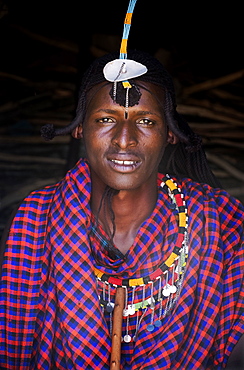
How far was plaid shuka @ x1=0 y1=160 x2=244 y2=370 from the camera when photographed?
2041 mm

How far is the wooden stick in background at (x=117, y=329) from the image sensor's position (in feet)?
6.61

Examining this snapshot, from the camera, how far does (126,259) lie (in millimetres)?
2080

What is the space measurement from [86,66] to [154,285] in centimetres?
134

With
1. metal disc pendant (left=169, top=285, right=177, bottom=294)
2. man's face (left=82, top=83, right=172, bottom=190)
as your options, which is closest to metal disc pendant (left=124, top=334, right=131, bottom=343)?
metal disc pendant (left=169, top=285, right=177, bottom=294)

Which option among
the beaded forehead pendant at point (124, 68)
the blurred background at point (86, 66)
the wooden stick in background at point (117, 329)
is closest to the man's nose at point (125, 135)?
the beaded forehead pendant at point (124, 68)

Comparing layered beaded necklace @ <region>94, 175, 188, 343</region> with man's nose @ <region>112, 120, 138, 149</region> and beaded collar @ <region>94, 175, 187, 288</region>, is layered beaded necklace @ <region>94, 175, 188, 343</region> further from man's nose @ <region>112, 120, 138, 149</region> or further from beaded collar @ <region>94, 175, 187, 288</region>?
man's nose @ <region>112, 120, 138, 149</region>

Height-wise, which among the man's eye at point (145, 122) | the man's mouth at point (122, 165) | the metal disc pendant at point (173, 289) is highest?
the man's eye at point (145, 122)

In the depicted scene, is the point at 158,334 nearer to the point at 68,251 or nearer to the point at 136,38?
the point at 68,251

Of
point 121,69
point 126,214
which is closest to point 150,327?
point 126,214

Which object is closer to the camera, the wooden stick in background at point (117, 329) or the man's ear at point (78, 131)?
the wooden stick in background at point (117, 329)

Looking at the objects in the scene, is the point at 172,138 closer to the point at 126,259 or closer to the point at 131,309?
the point at 126,259

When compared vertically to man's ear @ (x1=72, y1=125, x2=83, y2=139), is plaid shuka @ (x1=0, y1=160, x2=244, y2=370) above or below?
below

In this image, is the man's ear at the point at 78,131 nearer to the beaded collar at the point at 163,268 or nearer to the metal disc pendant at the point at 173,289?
the beaded collar at the point at 163,268

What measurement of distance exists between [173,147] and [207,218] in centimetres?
35
